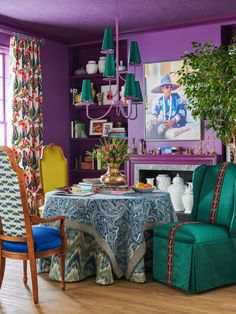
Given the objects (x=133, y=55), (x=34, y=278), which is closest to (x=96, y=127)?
(x=133, y=55)

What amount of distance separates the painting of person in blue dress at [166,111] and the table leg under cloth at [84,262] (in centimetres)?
354

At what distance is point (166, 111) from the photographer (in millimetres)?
Result: 7754

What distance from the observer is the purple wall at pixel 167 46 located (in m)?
7.38

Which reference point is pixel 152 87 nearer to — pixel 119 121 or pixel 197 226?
pixel 119 121

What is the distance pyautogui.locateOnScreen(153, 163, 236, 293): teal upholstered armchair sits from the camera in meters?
4.14

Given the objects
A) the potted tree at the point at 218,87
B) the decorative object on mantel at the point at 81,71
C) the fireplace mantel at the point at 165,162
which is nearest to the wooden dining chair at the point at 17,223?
the potted tree at the point at 218,87

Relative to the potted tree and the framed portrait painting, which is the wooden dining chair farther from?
the framed portrait painting

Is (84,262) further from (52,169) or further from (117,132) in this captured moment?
(117,132)

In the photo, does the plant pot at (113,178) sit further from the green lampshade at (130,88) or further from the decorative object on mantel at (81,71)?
the decorative object on mantel at (81,71)

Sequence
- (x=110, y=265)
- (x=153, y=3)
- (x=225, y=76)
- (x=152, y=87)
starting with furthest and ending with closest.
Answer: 1. (x=152, y=87)
2. (x=153, y=3)
3. (x=225, y=76)
4. (x=110, y=265)

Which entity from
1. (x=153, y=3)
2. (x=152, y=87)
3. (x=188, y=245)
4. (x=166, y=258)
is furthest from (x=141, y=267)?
(x=152, y=87)

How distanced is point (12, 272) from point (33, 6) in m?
3.46

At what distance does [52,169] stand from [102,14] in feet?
7.44

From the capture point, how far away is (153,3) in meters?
6.50
